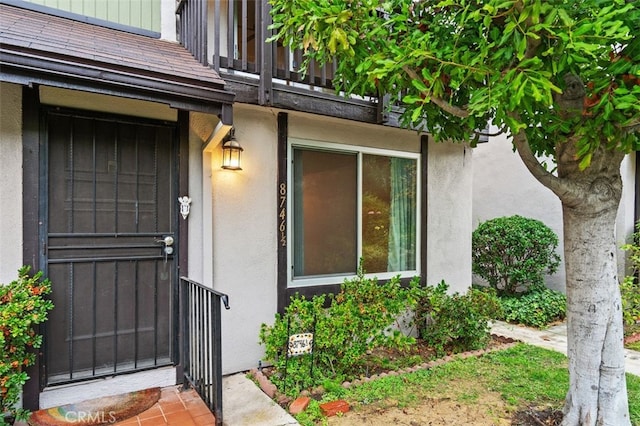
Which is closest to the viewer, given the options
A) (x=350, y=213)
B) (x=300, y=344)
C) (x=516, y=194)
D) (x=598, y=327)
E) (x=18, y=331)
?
(x=18, y=331)

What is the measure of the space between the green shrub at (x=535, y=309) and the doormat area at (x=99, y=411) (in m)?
5.20

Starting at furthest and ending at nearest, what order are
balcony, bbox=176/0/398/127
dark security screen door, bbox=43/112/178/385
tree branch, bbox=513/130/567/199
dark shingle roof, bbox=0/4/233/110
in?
balcony, bbox=176/0/398/127
dark security screen door, bbox=43/112/178/385
tree branch, bbox=513/130/567/199
dark shingle roof, bbox=0/4/233/110

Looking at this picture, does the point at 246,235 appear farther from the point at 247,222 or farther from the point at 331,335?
the point at 331,335

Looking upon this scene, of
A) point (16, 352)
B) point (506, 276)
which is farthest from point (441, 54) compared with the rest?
point (506, 276)

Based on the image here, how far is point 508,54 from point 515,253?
17.3 feet

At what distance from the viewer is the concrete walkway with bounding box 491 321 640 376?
14.7 feet

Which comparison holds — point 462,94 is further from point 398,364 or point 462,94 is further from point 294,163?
point 398,364

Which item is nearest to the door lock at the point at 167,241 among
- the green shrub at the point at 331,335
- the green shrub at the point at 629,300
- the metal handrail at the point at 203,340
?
the metal handrail at the point at 203,340

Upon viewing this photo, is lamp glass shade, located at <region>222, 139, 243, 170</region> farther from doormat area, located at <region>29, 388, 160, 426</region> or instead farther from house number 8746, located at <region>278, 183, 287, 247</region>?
doormat area, located at <region>29, 388, 160, 426</region>

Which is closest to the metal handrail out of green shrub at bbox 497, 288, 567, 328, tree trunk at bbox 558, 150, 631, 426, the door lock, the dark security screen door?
the dark security screen door

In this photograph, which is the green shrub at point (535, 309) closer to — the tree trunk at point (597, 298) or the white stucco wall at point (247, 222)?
the tree trunk at point (597, 298)

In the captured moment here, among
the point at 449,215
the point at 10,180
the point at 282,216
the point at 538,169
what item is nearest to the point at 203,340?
the point at 282,216

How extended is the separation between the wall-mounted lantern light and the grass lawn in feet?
7.22

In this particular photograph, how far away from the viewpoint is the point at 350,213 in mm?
4703
